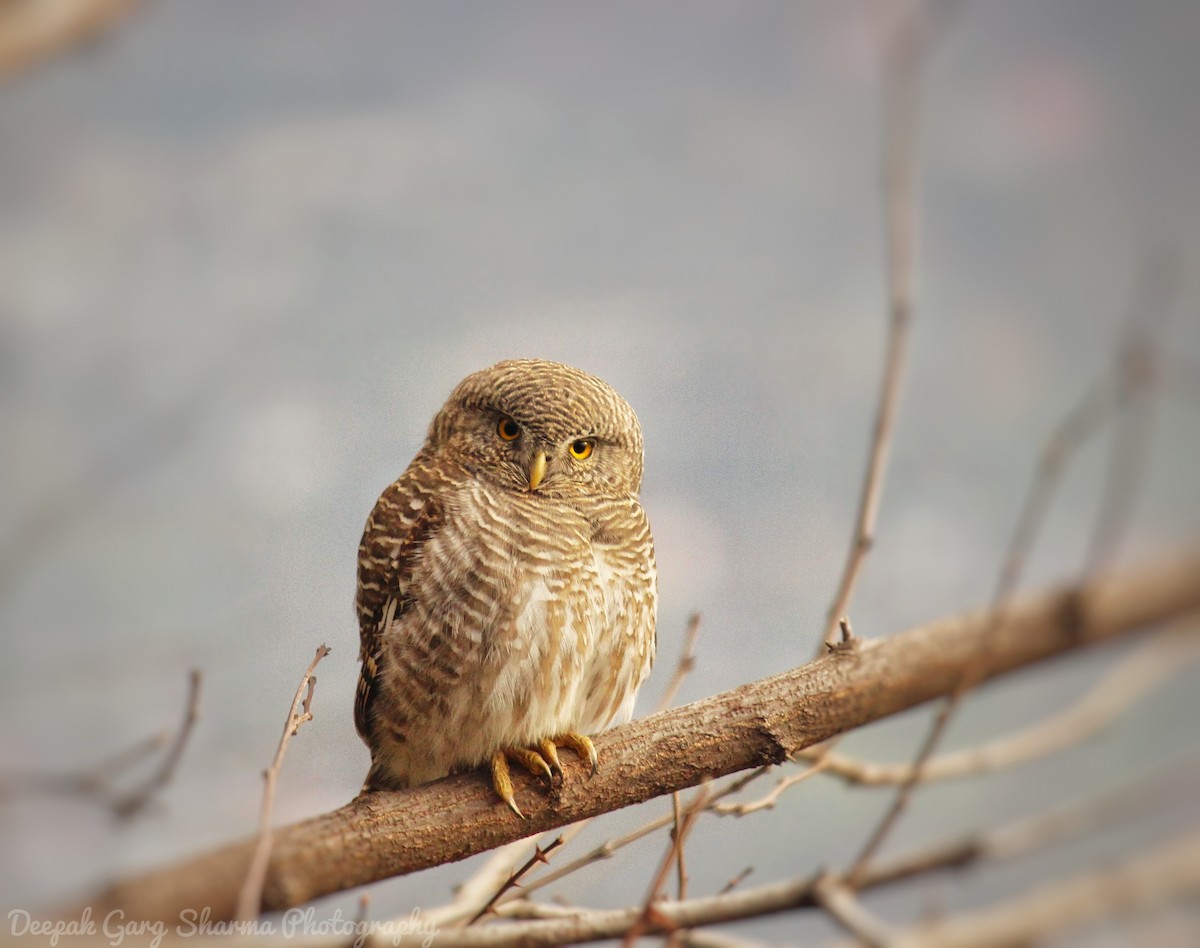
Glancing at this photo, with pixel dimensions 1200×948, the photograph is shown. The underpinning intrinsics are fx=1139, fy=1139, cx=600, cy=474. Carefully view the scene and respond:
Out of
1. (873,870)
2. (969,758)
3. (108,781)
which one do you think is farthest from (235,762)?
(969,758)

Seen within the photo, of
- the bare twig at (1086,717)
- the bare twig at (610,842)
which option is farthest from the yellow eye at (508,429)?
the bare twig at (1086,717)

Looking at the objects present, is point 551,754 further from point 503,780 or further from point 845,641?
point 845,641

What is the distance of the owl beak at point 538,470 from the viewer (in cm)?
150

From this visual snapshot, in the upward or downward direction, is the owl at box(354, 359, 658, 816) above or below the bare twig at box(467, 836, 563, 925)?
above

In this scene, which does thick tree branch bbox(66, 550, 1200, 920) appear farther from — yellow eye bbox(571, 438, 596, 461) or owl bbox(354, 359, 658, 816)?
yellow eye bbox(571, 438, 596, 461)

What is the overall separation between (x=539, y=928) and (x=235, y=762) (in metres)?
0.99

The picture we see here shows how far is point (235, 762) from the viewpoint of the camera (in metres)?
2.14

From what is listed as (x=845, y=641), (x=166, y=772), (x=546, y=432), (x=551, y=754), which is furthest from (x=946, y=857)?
(x=166, y=772)

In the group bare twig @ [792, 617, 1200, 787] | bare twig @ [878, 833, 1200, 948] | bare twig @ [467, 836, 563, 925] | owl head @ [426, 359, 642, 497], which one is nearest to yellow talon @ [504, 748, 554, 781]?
bare twig @ [467, 836, 563, 925]

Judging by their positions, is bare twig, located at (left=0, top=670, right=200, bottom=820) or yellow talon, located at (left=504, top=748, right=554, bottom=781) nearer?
bare twig, located at (left=0, top=670, right=200, bottom=820)

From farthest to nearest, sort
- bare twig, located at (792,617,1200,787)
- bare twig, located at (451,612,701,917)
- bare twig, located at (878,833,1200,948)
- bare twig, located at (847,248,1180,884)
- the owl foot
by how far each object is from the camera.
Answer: bare twig, located at (878,833,1200,948) < bare twig, located at (792,617,1200,787) < the owl foot < bare twig, located at (451,612,701,917) < bare twig, located at (847,248,1180,884)

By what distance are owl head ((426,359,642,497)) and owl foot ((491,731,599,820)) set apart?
0.33 metres

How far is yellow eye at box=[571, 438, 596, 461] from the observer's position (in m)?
1.53

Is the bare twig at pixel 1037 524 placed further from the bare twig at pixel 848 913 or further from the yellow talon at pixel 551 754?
the yellow talon at pixel 551 754
